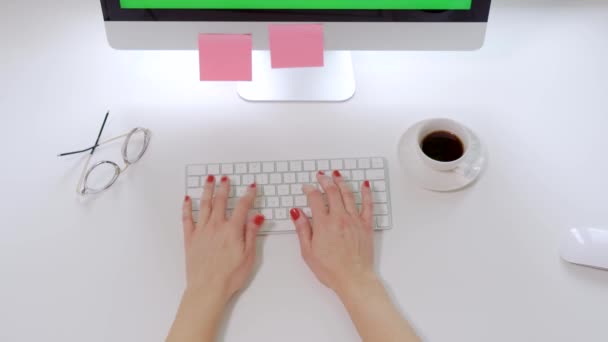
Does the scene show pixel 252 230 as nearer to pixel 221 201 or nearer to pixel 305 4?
pixel 221 201

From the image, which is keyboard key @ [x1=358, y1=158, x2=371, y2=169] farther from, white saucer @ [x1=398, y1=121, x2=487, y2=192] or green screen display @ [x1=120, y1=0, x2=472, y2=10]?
green screen display @ [x1=120, y1=0, x2=472, y2=10]

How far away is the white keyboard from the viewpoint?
678 mm

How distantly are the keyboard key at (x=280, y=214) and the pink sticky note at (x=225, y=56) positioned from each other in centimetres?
20

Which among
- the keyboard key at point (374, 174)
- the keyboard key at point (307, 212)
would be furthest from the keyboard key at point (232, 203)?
the keyboard key at point (374, 174)

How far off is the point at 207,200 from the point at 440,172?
35 cm

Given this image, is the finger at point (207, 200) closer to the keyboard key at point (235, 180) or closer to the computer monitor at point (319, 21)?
the keyboard key at point (235, 180)

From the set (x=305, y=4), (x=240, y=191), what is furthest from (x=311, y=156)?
(x=305, y=4)

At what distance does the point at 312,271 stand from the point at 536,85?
496mm

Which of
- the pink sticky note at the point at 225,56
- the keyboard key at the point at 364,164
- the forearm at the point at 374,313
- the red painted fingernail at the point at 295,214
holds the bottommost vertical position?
the forearm at the point at 374,313

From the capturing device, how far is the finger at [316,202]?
669 mm

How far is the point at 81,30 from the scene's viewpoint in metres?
0.82

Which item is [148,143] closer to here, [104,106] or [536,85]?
[104,106]

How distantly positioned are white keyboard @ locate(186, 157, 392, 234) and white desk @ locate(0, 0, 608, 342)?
0.02 meters

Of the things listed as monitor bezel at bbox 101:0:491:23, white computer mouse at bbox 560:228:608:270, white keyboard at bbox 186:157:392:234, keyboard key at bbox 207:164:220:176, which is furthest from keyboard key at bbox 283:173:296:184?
white computer mouse at bbox 560:228:608:270
